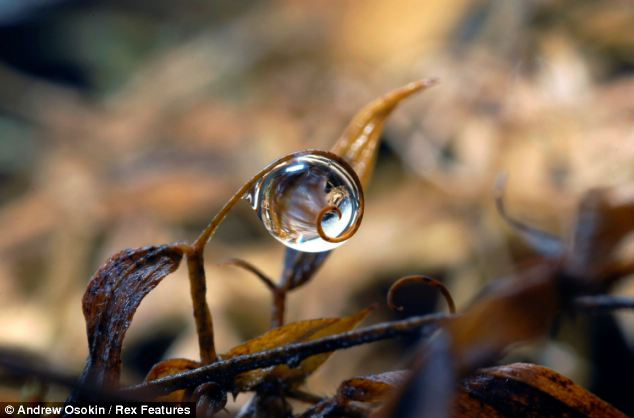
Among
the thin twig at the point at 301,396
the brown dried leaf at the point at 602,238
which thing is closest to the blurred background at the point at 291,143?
the brown dried leaf at the point at 602,238

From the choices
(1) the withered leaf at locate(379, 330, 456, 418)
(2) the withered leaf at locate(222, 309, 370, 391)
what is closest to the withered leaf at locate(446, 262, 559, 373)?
(1) the withered leaf at locate(379, 330, 456, 418)

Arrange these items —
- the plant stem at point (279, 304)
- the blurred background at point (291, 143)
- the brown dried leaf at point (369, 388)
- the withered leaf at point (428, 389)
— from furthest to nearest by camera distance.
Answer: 1. the blurred background at point (291, 143)
2. the plant stem at point (279, 304)
3. the brown dried leaf at point (369, 388)
4. the withered leaf at point (428, 389)

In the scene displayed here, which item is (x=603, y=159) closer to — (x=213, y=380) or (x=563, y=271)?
(x=563, y=271)

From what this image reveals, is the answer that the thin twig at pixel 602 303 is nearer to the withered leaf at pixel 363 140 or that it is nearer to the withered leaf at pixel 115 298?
the withered leaf at pixel 363 140

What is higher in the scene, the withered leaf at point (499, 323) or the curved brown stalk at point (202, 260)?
the curved brown stalk at point (202, 260)

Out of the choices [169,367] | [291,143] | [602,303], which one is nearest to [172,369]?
[169,367]
